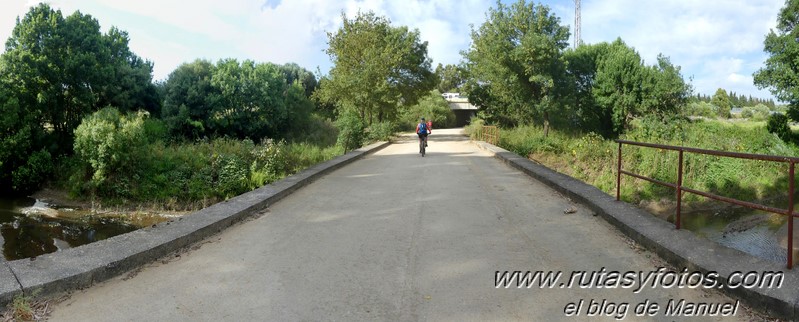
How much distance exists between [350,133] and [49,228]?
1312 cm

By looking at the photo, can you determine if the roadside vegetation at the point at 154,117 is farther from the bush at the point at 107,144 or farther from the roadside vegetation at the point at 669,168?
the roadside vegetation at the point at 669,168

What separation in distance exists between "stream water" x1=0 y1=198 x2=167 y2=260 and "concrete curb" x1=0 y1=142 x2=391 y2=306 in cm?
815

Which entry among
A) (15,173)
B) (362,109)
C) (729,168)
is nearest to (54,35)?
(15,173)

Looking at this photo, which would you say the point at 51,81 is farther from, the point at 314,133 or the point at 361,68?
the point at 361,68

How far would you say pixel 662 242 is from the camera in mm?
5168

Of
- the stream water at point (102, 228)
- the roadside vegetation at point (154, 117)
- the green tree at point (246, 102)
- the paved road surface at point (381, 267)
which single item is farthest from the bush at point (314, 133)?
the paved road surface at point (381, 267)

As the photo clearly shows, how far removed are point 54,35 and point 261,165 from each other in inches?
555

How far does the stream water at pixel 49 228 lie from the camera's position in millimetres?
12477

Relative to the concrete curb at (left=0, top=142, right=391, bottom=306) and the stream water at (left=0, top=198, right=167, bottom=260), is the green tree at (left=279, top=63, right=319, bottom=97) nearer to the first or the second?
the stream water at (left=0, top=198, right=167, bottom=260)

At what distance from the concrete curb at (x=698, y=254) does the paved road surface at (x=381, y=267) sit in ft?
0.54

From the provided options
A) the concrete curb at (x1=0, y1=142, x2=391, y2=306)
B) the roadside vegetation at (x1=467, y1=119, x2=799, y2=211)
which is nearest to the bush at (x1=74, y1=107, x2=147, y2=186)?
the concrete curb at (x1=0, y1=142, x2=391, y2=306)

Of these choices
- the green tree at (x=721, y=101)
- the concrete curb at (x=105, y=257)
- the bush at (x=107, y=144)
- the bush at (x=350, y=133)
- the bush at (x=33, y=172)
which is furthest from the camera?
the green tree at (x=721, y=101)

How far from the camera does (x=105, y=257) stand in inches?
186

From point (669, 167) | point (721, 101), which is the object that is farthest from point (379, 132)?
point (721, 101)
